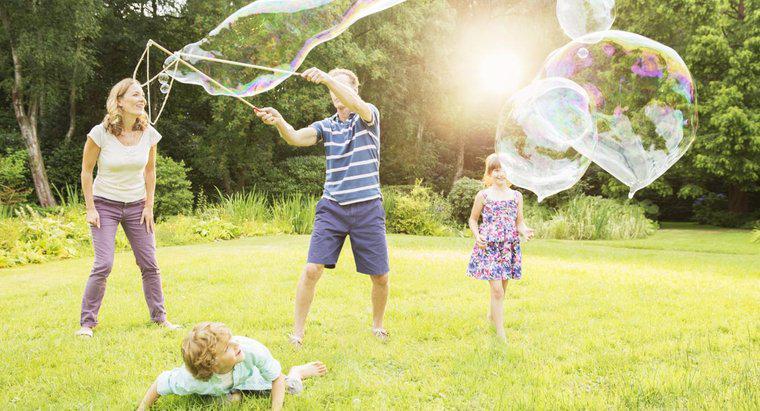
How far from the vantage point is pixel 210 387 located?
2840mm

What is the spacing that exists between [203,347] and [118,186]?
2.06 m

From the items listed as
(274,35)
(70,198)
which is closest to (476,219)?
(274,35)

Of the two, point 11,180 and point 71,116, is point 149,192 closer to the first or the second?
point 11,180

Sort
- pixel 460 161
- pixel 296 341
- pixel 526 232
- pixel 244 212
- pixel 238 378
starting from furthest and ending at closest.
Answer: pixel 460 161 < pixel 244 212 < pixel 526 232 < pixel 296 341 < pixel 238 378

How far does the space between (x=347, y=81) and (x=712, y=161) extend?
15.5 m

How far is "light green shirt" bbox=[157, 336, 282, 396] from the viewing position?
110 inches

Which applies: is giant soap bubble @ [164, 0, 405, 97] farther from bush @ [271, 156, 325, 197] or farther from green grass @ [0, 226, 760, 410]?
bush @ [271, 156, 325, 197]

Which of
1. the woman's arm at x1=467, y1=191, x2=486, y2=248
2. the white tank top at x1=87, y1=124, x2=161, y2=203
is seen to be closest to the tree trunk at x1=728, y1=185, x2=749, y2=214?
the woman's arm at x1=467, y1=191, x2=486, y2=248

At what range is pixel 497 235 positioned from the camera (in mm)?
4465

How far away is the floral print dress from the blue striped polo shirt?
111 centimetres

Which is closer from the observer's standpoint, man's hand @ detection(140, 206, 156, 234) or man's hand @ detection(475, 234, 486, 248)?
man's hand @ detection(140, 206, 156, 234)

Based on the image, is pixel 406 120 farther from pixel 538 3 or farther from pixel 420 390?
pixel 420 390

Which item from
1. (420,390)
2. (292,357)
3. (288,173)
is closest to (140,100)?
(292,357)

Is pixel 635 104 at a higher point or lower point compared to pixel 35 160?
higher
